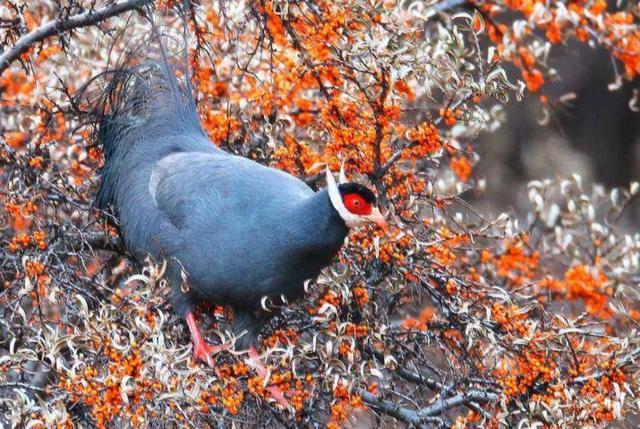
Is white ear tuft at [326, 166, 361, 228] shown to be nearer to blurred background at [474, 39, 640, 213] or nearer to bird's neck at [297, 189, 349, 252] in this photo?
bird's neck at [297, 189, 349, 252]

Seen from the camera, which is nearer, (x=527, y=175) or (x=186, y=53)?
(x=186, y=53)

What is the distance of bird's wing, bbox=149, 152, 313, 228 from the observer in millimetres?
4578

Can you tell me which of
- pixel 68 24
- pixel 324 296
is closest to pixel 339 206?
pixel 324 296

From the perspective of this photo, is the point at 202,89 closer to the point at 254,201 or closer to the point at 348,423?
the point at 254,201

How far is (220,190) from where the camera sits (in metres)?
4.66

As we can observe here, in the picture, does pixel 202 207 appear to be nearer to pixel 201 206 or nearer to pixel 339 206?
pixel 201 206

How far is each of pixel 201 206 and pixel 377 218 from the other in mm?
852

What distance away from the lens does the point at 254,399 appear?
420cm

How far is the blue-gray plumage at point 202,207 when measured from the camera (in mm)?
4348

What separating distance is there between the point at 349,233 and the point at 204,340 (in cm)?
73

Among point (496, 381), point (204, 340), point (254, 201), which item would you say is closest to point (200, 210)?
point (254, 201)

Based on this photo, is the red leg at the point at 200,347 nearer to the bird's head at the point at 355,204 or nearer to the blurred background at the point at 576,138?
the bird's head at the point at 355,204

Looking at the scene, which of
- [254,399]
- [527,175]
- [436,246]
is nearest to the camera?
[254,399]

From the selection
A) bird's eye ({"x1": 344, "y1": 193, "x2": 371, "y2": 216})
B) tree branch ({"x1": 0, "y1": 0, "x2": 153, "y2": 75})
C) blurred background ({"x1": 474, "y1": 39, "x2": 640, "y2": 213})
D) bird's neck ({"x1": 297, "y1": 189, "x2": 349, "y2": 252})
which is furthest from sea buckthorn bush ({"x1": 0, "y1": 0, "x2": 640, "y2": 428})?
blurred background ({"x1": 474, "y1": 39, "x2": 640, "y2": 213})
